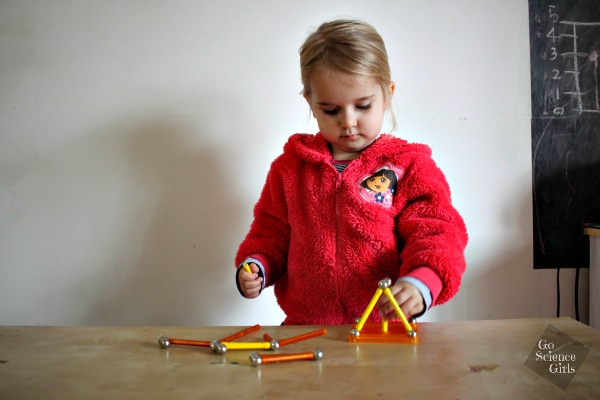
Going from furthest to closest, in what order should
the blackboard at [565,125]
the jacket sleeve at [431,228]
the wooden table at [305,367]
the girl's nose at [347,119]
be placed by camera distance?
1. the blackboard at [565,125]
2. the girl's nose at [347,119]
3. the jacket sleeve at [431,228]
4. the wooden table at [305,367]

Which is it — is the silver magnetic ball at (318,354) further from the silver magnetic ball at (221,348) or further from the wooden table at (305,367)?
the silver magnetic ball at (221,348)

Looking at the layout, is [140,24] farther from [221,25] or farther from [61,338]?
[61,338]

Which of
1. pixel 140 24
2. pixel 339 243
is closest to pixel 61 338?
pixel 339 243

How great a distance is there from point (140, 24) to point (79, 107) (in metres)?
0.25

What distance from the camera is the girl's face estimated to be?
806 mm

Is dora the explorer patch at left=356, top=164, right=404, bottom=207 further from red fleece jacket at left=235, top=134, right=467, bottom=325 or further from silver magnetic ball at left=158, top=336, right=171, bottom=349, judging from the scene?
silver magnetic ball at left=158, top=336, right=171, bottom=349

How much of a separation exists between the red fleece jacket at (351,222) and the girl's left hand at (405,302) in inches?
4.8

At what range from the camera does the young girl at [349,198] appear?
0.81 metres

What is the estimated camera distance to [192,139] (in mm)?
1100

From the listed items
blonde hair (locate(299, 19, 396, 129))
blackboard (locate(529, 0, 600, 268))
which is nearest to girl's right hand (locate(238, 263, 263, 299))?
blonde hair (locate(299, 19, 396, 129))

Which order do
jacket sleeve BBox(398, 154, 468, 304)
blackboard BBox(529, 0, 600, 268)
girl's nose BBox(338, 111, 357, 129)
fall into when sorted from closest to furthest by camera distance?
jacket sleeve BBox(398, 154, 468, 304) < girl's nose BBox(338, 111, 357, 129) < blackboard BBox(529, 0, 600, 268)

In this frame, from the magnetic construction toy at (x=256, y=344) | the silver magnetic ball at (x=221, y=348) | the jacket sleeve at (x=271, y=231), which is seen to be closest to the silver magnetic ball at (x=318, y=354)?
the magnetic construction toy at (x=256, y=344)

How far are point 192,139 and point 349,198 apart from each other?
0.46m

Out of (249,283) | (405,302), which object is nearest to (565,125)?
(405,302)
